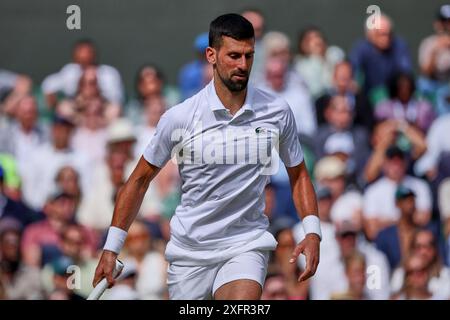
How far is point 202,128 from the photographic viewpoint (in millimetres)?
6449

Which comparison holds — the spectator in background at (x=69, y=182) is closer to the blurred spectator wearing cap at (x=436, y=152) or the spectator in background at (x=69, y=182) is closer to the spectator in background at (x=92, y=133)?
the spectator in background at (x=92, y=133)

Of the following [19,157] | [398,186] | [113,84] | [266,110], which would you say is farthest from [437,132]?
[266,110]

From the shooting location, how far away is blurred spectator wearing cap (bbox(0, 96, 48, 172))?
33.8ft

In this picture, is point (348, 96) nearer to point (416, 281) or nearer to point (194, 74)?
point (194, 74)

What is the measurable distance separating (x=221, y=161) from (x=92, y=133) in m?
4.04

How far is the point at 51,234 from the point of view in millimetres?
10023

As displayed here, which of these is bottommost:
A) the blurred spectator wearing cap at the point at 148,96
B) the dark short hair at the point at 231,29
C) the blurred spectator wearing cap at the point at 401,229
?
the blurred spectator wearing cap at the point at 401,229

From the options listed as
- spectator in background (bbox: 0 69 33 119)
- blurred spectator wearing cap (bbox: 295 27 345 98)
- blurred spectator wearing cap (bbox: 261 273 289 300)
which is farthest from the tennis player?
spectator in background (bbox: 0 69 33 119)

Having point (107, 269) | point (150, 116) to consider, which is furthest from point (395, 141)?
point (107, 269)

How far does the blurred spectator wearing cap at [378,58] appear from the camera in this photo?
10.4 metres

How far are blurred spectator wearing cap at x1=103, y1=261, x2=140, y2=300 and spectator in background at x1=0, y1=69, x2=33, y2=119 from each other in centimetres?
179

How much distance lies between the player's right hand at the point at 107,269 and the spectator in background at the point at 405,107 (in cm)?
431

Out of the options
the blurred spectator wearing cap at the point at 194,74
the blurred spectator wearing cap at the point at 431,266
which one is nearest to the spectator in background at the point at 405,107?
the blurred spectator wearing cap at the point at 431,266
